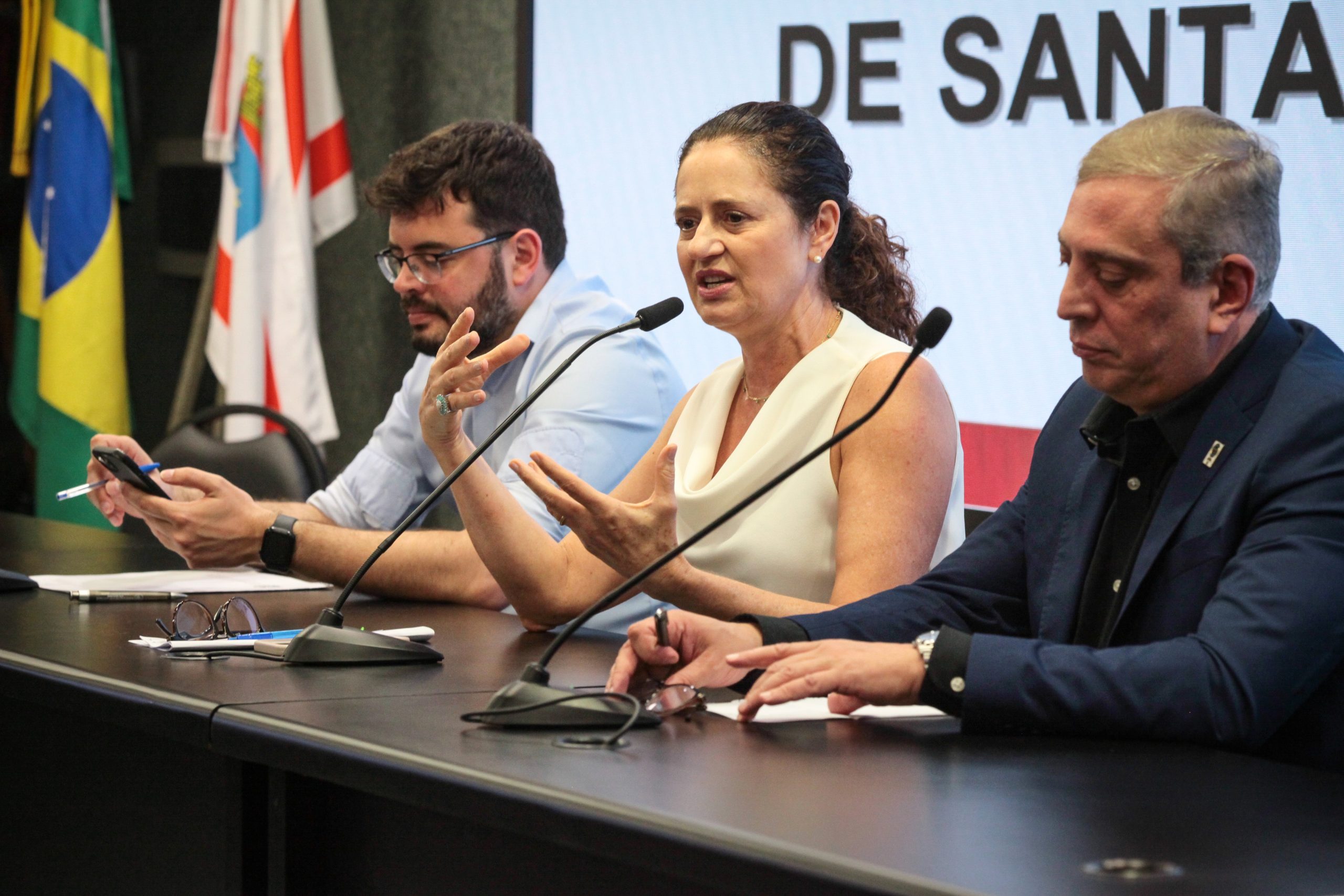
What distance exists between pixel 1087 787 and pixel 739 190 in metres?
1.12

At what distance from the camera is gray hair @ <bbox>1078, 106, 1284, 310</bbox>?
139cm

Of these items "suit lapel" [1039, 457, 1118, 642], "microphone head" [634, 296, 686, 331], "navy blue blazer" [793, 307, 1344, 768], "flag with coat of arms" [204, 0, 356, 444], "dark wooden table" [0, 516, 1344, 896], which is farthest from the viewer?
"flag with coat of arms" [204, 0, 356, 444]

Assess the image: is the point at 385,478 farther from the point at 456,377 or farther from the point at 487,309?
the point at 456,377

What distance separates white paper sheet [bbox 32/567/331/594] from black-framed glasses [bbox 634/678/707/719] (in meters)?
1.01

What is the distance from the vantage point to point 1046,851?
95 cm

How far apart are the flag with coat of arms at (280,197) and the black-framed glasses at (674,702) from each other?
8.94ft

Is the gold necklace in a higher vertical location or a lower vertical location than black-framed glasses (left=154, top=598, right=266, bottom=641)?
higher

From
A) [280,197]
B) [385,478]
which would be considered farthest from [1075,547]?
[280,197]

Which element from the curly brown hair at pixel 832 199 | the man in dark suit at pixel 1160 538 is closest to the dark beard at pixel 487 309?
the curly brown hair at pixel 832 199

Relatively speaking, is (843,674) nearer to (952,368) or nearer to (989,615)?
(989,615)

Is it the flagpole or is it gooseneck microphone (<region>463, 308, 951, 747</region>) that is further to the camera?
the flagpole

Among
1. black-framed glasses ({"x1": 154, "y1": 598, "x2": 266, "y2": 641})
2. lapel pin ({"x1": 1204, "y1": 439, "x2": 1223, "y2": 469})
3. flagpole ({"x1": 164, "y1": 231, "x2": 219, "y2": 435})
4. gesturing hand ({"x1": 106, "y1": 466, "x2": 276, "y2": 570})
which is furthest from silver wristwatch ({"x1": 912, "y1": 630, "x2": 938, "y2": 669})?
flagpole ({"x1": 164, "y1": 231, "x2": 219, "y2": 435})

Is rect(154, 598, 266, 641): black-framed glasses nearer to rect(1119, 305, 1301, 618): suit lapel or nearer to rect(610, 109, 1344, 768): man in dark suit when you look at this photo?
rect(610, 109, 1344, 768): man in dark suit

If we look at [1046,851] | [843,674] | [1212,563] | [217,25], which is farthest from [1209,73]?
[217,25]
